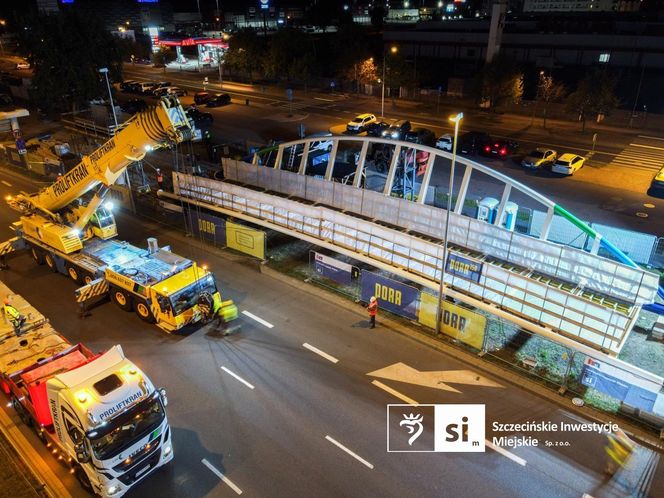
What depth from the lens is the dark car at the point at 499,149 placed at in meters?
37.2

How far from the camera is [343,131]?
148 ft

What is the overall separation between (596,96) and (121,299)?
42.4 metres

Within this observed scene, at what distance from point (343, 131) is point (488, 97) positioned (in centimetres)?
1608

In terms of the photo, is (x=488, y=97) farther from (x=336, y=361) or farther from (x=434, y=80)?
(x=336, y=361)

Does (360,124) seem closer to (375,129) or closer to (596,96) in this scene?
(375,129)

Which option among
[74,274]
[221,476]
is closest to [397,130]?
[74,274]

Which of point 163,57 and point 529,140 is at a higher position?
point 163,57

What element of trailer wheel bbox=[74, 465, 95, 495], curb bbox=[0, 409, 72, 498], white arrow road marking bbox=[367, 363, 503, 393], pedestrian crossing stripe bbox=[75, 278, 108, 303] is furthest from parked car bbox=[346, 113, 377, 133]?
trailer wheel bbox=[74, 465, 95, 495]

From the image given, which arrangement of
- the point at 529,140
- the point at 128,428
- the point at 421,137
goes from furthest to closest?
the point at 529,140, the point at 421,137, the point at 128,428

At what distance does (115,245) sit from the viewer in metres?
20.9

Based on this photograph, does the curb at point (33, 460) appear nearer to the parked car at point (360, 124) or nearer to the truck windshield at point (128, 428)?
the truck windshield at point (128, 428)

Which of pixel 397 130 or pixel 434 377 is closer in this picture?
pixel 434 377

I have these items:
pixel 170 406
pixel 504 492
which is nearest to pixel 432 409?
pixel 504 492

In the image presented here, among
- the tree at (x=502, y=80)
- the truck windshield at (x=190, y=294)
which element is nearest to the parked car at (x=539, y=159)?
the tree at (x=502, y=80)
